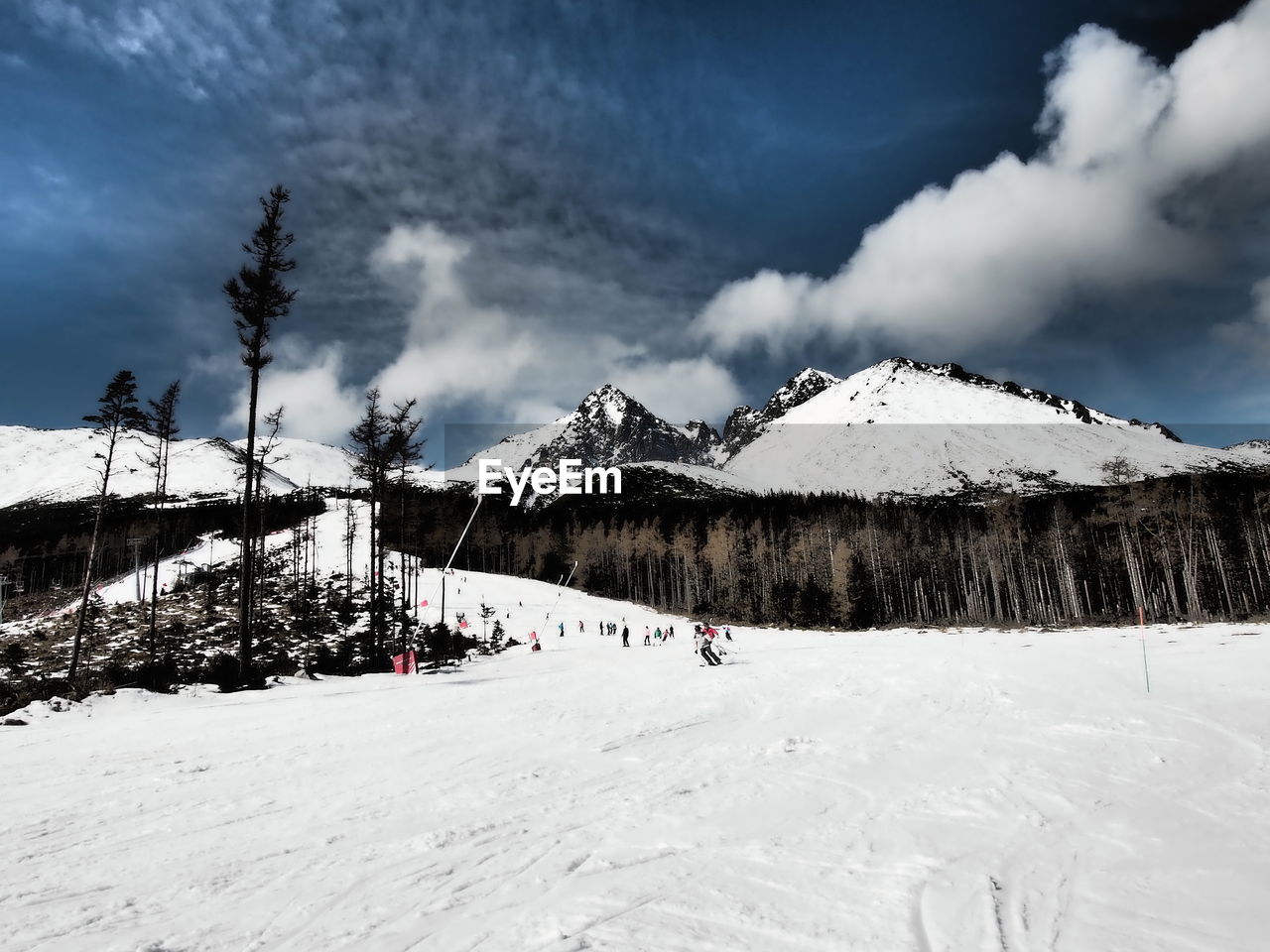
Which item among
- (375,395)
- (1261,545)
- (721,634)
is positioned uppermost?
(375,395)

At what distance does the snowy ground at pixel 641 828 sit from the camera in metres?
3.59

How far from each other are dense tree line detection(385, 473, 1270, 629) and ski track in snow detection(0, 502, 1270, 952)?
29058mm

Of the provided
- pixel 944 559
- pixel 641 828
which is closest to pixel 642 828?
pixel 641 828

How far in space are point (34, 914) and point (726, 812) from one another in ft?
16.4

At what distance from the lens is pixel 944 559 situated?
72.5 meters

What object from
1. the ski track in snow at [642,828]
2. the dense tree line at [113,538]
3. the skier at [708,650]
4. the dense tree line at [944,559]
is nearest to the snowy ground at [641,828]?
the ski track in snow at [642,828]

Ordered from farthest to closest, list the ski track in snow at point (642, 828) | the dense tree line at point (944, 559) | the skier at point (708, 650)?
the dense tree line at point (944, 559)
the skier at point (708, 650)
the ski track in snow at point (642, 828)

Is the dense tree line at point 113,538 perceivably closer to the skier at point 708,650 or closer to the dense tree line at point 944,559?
the dense tree line at point 944,559

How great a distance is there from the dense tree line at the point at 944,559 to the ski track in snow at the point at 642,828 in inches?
1144

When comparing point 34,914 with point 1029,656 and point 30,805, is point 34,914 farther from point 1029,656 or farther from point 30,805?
point 1029,656

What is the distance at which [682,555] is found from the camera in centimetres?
9100

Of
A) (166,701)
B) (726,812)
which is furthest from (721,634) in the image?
(726,812)

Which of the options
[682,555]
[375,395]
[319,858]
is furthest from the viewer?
[682,555]

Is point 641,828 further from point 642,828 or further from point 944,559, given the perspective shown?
point 944,559
